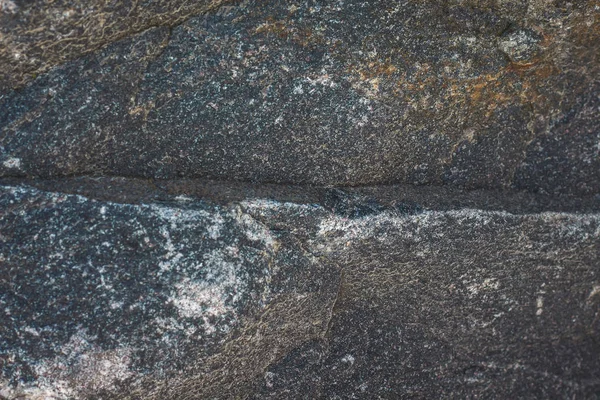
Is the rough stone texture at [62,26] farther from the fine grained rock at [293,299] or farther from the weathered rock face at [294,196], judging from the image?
the fine grained rock at [293,299]

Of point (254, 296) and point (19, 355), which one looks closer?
point (19, 355)

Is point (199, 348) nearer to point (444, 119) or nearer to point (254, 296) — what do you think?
point (254, 296)

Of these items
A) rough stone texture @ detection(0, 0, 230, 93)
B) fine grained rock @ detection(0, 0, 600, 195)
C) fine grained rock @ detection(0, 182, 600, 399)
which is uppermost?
rough stone texture @ detection(0, 0, 230, 93)

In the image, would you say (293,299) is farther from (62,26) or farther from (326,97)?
(62,26)

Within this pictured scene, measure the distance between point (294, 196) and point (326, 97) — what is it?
7.0 inches

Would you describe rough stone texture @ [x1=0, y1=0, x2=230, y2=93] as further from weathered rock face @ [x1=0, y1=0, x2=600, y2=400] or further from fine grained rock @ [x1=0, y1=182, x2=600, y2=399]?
fine grained rock @ [x1=0, y1=182, x2=600, y2=399]

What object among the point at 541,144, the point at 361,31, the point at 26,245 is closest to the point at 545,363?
the point at 541,144

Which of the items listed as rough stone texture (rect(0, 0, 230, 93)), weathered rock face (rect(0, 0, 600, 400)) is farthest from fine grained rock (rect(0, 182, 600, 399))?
rough stone texture (rect(0, 0, 230, 93))

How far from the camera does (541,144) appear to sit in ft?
4.72

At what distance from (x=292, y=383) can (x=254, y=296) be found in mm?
230

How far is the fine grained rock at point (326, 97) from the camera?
115cm

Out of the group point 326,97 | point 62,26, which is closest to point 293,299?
point 326,97

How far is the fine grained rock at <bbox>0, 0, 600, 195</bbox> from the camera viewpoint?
1.15m

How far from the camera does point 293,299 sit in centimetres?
126
